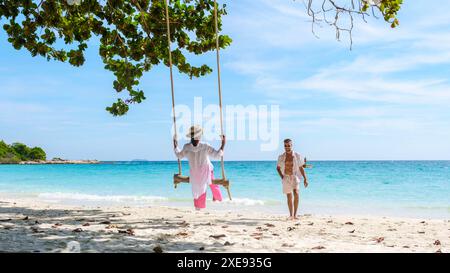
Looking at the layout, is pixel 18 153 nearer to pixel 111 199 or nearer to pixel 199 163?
pixel 111 199

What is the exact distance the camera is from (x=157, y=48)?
39.1 feet

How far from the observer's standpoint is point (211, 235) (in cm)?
757

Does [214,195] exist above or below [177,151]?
below

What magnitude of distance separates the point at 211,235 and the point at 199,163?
1.34 m

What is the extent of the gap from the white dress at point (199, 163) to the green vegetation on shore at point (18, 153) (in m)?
102

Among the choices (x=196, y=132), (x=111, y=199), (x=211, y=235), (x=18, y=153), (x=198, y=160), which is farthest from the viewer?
(x=18, y=153)

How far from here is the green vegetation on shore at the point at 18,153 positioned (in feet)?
334

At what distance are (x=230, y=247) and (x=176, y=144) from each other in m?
2.09

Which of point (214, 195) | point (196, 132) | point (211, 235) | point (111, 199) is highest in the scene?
point (196, 132)

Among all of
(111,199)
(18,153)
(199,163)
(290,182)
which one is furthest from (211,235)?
(18,153)

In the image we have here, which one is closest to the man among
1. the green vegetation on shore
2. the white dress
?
the white dress

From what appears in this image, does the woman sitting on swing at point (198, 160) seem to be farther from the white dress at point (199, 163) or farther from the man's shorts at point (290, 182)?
the man's shorts at point (290, 182)

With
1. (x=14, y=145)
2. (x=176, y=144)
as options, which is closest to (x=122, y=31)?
(x=176, y=144)
